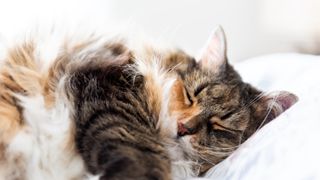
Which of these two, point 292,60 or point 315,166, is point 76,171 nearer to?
point 315,166

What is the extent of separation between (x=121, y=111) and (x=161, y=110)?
14cm

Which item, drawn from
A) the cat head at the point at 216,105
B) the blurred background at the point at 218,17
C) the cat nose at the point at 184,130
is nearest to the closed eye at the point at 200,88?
the cat head at the point at 216,105

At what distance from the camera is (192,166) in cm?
118

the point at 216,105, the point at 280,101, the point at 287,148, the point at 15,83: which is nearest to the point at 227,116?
the point at 216,105

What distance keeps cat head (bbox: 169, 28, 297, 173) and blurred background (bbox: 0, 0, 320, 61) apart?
1.84 ft

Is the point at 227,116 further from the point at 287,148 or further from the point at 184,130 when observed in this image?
the point at 287,148

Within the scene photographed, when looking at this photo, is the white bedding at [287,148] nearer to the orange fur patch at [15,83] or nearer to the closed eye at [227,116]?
the closed eye at [227,116]

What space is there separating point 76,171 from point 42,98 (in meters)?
0.20

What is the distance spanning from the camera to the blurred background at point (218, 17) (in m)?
1.90

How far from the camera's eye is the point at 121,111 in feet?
3.54

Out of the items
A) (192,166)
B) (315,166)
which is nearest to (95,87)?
(192,166)

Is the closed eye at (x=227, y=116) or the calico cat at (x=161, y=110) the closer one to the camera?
the calico cat at (x=161, y=110)

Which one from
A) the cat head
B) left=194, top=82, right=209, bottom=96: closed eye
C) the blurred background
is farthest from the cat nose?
the blurred background

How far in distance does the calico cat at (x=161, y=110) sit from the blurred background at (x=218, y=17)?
22.7 inches
